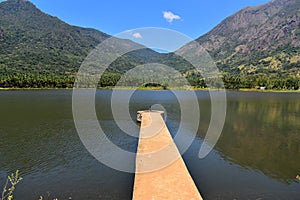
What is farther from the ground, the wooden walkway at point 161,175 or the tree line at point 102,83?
the tree line at point 102,83

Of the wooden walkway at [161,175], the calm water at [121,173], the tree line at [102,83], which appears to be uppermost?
the tree line at [102,83]

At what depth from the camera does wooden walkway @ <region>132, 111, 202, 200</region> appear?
7.68m

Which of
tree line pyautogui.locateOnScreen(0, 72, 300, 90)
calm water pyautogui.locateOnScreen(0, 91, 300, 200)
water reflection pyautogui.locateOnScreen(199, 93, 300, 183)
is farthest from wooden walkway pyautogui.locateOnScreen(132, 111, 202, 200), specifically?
tree line pyautogui.locateOnScreen(0, 72, 300, 90)

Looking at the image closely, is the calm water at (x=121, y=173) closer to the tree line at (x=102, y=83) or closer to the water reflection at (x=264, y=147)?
the water reflection at (x=264, y=147)

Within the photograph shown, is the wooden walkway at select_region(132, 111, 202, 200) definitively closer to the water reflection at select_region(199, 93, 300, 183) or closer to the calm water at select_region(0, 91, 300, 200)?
the calm water at select_region(0, 91, 300, 200)

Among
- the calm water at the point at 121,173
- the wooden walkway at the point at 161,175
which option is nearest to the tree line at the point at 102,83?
the calm water at the point at 121,173

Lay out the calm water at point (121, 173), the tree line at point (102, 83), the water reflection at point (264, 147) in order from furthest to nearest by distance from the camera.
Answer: the tree line at point (102, 83), the water reflection at point (264, 147), the calm water at point (121, 173)

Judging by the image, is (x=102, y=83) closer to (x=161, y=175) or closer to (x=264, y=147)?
(x=264, y=147)

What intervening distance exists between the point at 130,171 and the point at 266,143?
13.2 m

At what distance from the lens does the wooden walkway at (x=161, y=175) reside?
7.68m

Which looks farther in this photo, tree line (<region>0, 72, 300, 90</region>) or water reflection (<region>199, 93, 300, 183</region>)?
tree line (<region>0, 72, 300, 90</region>)

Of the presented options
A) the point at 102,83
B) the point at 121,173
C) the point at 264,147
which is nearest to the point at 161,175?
the point at 121,173

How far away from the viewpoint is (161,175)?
9.39m

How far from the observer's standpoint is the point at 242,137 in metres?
20.8
